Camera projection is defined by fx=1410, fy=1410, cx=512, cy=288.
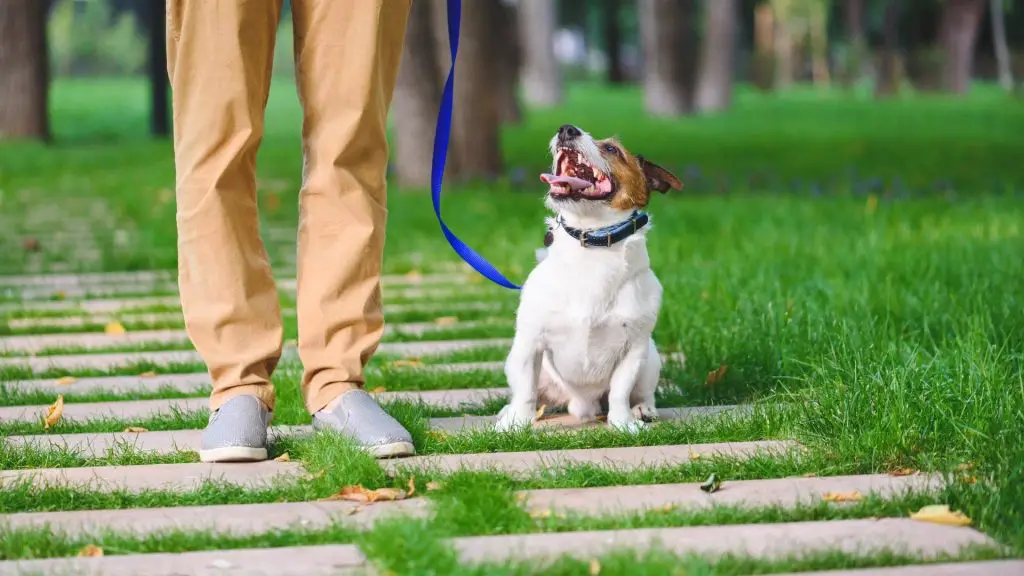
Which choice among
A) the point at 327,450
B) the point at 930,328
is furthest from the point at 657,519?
the point at 930,328

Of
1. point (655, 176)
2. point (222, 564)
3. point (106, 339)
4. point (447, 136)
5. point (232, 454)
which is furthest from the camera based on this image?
point (106, 339)

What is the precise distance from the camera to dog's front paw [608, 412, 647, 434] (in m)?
4.15

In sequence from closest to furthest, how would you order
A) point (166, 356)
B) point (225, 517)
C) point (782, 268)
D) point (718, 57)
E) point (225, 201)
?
point (225, 517)
point (225, 201)
point (166, 356)
point (782, 268)
point (718, 57)

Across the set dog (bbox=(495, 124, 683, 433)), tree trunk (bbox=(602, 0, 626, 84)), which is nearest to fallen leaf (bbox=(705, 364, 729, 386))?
dog (bbox=(495, 124, 683, 433))

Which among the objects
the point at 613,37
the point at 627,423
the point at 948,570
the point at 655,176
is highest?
the point at 655,176

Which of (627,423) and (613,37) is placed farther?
(613,37)

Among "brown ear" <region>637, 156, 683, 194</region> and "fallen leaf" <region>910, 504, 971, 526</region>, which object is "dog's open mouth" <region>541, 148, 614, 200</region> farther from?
"fallen leaf" <region>910, 504, 971, 526</region>

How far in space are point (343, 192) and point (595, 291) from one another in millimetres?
801

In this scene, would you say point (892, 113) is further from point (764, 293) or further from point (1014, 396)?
point (1014, 396)

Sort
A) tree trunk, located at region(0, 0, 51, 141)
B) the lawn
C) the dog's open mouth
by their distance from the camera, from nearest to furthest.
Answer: the lawn, the dog's open mouth, tree trunk, located at region(0, 0, 51, 141)

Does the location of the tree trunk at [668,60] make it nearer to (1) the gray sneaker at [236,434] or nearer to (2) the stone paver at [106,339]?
(2) the stone paver at [106,339]

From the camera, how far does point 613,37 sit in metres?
46.7

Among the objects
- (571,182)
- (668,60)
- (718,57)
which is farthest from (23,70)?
(571,182)

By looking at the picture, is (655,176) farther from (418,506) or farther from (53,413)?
(53,413)
